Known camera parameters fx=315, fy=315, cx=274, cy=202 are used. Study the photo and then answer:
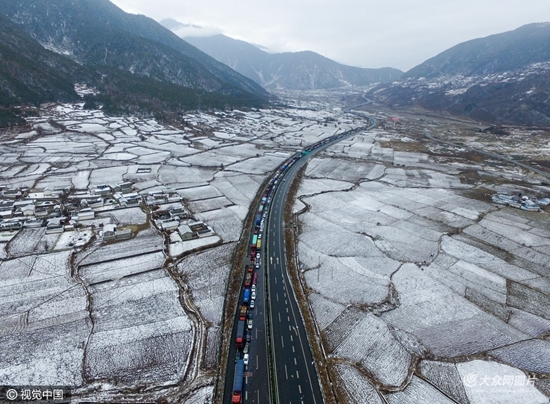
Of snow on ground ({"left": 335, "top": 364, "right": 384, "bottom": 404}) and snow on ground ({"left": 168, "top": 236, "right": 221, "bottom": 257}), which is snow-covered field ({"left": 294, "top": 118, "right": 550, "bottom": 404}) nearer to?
snow on ground ({"left": 335, "top": 364, "right": 384, "bottom": 404})

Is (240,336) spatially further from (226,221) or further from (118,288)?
(226,221)

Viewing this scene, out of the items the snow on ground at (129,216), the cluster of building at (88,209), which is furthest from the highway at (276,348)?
the snow on ground at (129,216)

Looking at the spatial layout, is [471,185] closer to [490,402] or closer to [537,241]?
[537,241]

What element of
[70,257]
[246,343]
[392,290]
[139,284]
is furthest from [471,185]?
[70,257]

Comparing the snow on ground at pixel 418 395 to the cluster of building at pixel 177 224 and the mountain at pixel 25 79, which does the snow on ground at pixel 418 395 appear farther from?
the mountain at pixel 25 79

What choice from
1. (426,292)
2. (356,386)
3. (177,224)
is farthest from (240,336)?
(177,224)

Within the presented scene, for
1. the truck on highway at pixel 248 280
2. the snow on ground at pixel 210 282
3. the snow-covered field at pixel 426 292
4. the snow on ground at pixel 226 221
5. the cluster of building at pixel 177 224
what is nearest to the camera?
the snow-covered field at pixel 426 292
